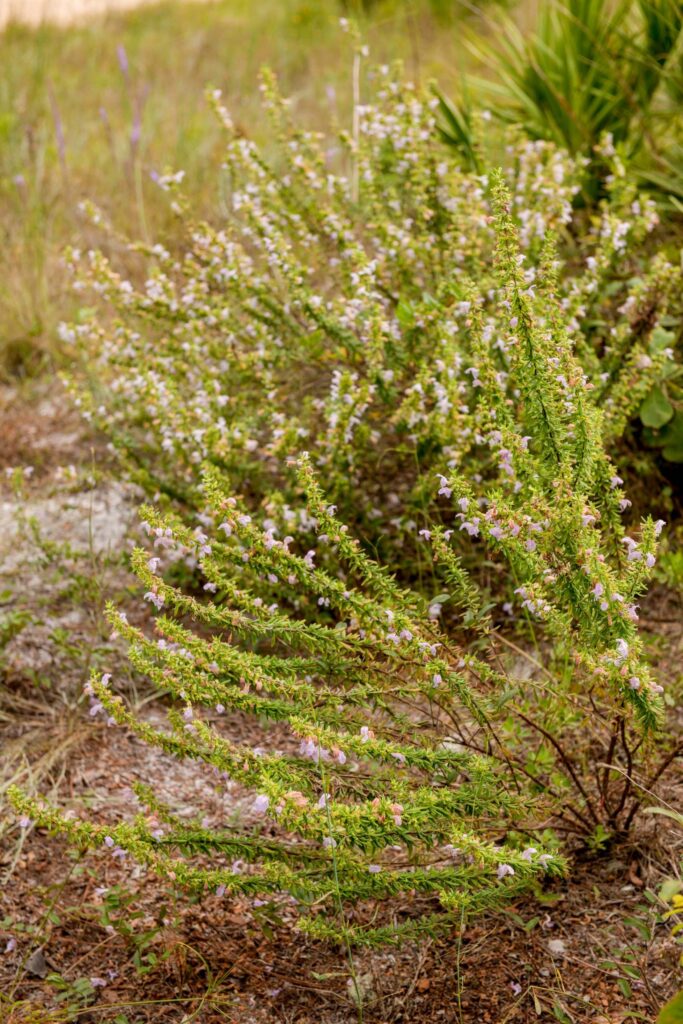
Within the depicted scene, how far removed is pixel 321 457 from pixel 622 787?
1.28m

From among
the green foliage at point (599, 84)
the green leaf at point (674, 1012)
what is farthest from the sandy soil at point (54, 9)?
the green leaf at point (674, 1012)

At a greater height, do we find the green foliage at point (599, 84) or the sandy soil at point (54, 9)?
the green foliage at point (599, 84)

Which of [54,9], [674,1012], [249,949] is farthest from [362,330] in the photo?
[54,9]

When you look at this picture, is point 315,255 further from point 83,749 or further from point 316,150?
point 83,749

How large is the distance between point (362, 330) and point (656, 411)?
3.23 feet

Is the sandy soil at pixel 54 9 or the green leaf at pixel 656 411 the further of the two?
the sandy soil at pixel 54 9

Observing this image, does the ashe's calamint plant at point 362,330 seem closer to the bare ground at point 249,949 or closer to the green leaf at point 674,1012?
the bare ground at point 249,949

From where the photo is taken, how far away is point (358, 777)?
222cm

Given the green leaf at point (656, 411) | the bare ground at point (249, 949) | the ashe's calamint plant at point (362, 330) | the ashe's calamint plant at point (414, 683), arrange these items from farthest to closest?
the green leaf at point (656, 411), the ashe's calamint plant at point (362, 330), the bare ground at point (249, 949), the ashe's calamint plant at point (414, 683)

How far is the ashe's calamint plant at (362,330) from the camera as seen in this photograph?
3.15m

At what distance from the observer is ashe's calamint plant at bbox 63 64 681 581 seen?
3.15 metres

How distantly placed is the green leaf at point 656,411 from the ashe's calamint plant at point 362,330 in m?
0.14

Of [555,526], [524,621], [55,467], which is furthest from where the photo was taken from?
[55,467]

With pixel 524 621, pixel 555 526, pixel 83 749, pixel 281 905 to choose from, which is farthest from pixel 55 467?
pixel 555 526
